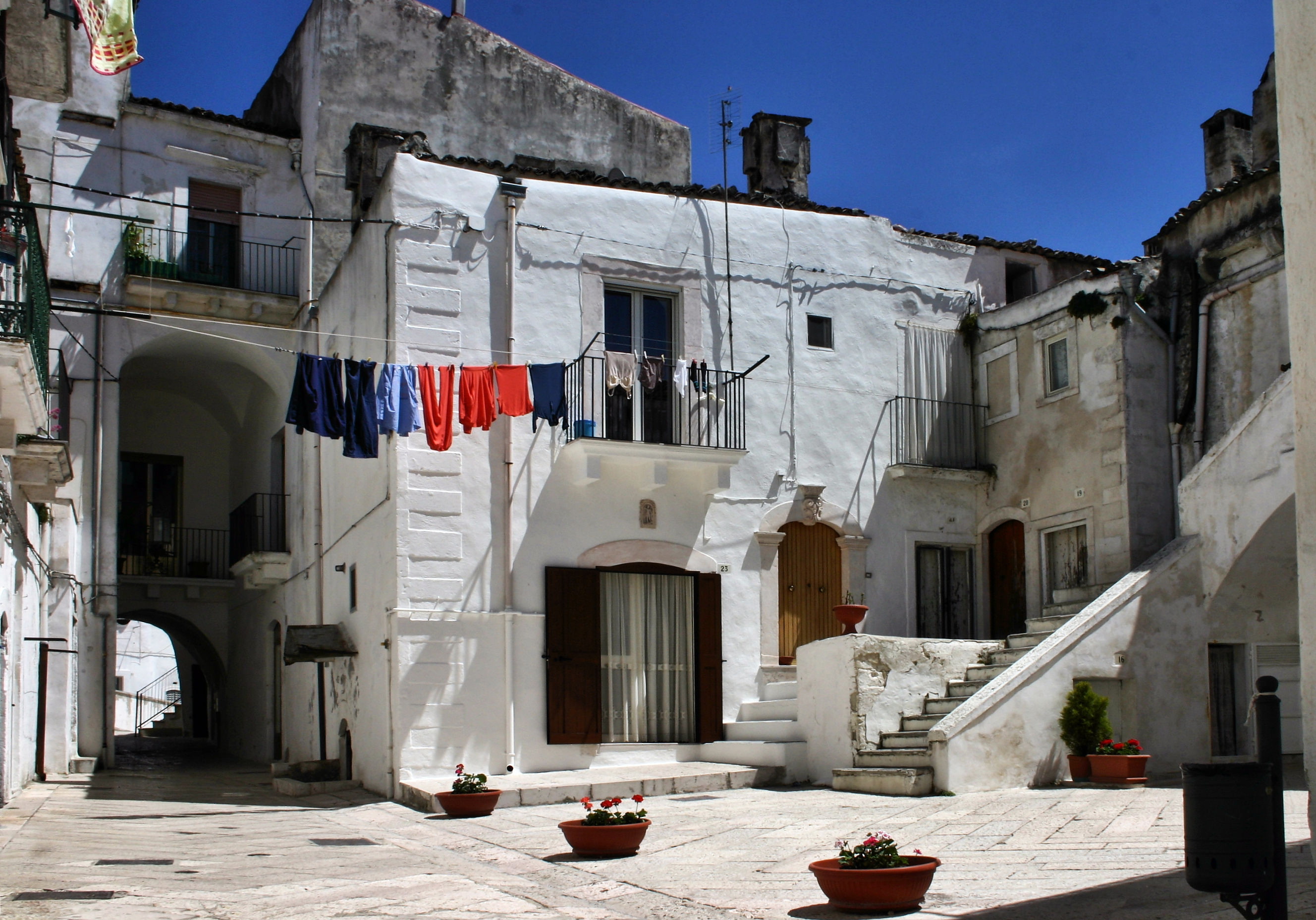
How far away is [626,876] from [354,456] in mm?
6671

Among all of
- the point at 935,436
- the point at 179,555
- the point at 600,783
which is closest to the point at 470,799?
the point at 600,783

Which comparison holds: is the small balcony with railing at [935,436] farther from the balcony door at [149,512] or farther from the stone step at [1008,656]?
the balcony door at [149,512]

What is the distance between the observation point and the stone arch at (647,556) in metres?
15.9

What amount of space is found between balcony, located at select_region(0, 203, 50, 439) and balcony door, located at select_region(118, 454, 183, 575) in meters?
12.5

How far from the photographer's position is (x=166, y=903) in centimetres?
803

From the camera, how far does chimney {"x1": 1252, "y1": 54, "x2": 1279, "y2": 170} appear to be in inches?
802

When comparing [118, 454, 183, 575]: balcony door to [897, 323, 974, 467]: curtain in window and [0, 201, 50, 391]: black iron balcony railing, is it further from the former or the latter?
[897, 323, 974, 467]: curtain in window

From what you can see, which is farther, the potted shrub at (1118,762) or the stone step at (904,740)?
the stone step at (904,740)

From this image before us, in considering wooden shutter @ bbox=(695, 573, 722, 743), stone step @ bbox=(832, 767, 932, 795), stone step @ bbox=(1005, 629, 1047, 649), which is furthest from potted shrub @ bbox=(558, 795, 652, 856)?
stone step @ bbox=(1005, 629, 1047, 649)

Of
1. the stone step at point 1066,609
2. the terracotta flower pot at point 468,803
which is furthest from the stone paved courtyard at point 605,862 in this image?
the stone step at point 1066,609

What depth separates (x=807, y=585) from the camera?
17.5 metres

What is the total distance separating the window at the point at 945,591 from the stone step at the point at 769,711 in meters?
3.01

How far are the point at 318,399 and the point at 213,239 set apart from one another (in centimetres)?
898

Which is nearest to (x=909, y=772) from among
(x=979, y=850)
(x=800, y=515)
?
(x=979, y=850)
